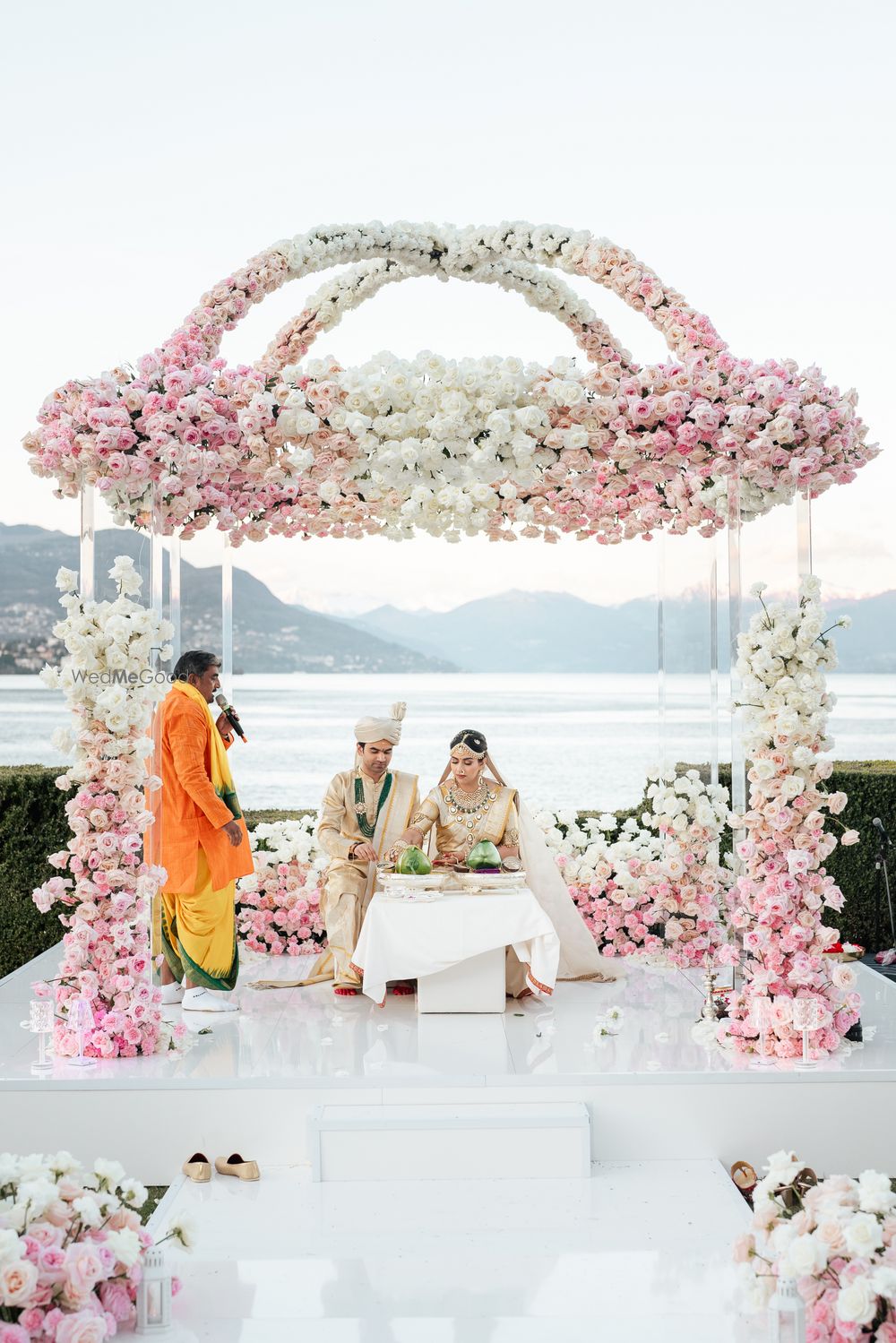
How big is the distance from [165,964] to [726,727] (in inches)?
133

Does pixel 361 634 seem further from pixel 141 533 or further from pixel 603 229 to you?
pixel 141 533

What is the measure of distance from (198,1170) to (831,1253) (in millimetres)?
2521

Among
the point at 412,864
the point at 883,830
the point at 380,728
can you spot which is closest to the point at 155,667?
the point at 380,728

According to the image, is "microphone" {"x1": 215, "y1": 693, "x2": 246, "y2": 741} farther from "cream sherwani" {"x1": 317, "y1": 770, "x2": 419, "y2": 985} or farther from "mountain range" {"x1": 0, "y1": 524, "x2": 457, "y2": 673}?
"mountain range" {"x1": 0, "y1": 524, "x2": 457, "y2": 673}

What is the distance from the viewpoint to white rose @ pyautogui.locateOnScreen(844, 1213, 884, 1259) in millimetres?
3371

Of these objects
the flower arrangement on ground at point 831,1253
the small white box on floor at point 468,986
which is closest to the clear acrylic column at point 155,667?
the small white box on floor at point 468,986

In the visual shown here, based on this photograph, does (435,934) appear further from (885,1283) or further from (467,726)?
(467,726)

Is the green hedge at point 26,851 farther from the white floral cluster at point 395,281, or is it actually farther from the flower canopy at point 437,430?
the white floral cluster at point 395,281

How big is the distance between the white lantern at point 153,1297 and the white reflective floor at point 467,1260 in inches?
3.2

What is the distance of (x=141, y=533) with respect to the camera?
607 centimetres

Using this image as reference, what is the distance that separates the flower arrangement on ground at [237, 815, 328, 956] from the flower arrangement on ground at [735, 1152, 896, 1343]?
14.5 feet

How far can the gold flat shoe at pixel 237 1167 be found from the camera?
5.00 metres

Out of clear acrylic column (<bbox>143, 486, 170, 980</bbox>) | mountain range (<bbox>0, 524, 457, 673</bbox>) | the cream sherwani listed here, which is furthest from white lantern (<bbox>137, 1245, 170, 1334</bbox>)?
mountain range (<bbox>0, 524, 457, 673</bbox>)

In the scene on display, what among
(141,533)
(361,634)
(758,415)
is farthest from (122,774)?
(361,634)
